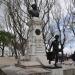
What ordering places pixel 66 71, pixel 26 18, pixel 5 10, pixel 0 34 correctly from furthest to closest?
pixel 0 34
pixel 5 10
pixel 26 18
pixel 66 71

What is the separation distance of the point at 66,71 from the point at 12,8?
511 inches

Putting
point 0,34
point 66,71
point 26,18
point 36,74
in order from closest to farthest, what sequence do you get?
point 36,74
point 66,71
point 26,18
point 0,34

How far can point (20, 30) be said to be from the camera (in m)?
20.6

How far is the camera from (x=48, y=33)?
23938mm

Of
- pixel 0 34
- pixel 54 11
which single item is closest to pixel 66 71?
pixel 54 11

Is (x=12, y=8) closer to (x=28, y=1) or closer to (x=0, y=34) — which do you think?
(x=28, y=1)

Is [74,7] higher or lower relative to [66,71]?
higher

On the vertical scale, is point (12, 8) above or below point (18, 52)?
above

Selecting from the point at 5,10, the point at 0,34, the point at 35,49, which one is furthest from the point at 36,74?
the point at 0,34

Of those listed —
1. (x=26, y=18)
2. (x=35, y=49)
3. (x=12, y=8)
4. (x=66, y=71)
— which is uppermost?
(x=12, y=8)

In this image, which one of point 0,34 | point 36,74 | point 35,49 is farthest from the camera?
point 0,34

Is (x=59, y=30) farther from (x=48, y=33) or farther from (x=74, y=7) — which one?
(x=74, y=7)

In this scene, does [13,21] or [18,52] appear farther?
[18,52]

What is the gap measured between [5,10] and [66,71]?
14324 mm
